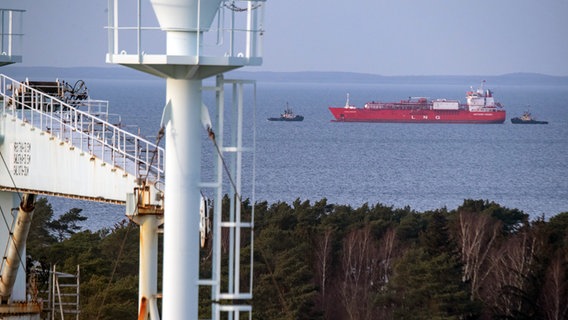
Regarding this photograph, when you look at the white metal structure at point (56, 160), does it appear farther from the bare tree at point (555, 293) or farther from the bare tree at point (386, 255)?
the bare tree at point (386, 255)

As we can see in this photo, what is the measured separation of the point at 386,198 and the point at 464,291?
73172mm

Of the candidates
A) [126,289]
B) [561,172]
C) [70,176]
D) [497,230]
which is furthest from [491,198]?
[70,176]

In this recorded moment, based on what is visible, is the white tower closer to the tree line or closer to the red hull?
the tree line

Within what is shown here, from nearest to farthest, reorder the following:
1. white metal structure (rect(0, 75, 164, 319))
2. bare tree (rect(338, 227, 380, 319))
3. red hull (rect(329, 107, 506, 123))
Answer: white metal structure (rect(0, 75, 164, 319)), bare tree (rect(338, 227, 380, 319)), red hull (rect(329, 107, 506, 123))

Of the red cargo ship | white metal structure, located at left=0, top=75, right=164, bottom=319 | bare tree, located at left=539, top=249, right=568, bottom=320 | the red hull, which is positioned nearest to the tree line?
bare tree, located at left=539, top=249, right=568, bottom=320

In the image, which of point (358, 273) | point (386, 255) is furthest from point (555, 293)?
point (386, 255)

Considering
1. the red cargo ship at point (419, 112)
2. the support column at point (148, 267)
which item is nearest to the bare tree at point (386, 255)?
the support column at point (148, 267)

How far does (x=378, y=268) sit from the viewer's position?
144 ft

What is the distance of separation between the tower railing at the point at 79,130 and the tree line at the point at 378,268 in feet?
26.5

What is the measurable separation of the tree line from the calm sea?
118ft

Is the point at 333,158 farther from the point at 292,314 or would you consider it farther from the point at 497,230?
the point at 292,314

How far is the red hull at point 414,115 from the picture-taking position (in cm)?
18288

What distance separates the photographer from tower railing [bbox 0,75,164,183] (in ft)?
56.0

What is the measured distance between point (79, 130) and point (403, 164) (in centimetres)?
12117
